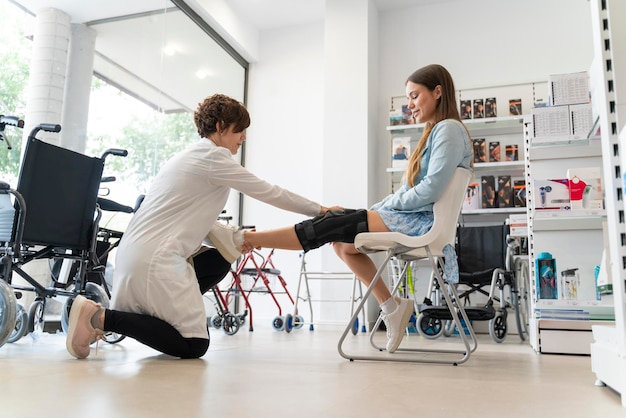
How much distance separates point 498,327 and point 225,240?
2508 mm

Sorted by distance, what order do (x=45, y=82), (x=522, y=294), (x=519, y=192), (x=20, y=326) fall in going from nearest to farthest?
(x=20, y=326)
(x=45, y=82)
(x=522, y=294)
(x=519, y=192)

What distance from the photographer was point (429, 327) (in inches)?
165

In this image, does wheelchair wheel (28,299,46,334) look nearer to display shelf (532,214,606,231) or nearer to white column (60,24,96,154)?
white column (60,24,96,154)

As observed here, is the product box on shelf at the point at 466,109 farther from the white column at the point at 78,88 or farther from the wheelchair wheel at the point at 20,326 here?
the wheelchair wheel at the point at 20,326

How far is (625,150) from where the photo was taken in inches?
44.4

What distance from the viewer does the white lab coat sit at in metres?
1.98

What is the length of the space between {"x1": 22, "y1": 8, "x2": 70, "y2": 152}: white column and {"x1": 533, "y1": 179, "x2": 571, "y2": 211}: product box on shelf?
3.19 m

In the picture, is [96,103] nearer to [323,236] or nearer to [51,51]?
[51,51]

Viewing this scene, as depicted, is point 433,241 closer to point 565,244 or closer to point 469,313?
point 565,244

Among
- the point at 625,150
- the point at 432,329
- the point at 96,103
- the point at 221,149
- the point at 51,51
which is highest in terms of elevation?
the point at 51,51

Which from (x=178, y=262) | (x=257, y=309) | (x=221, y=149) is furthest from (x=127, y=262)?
(x=257, y=309)

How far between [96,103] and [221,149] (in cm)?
255

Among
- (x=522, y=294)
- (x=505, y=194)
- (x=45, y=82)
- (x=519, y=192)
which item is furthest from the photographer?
(x=505, y=194)

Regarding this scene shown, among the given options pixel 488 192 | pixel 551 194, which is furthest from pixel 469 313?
pixel 488 192
